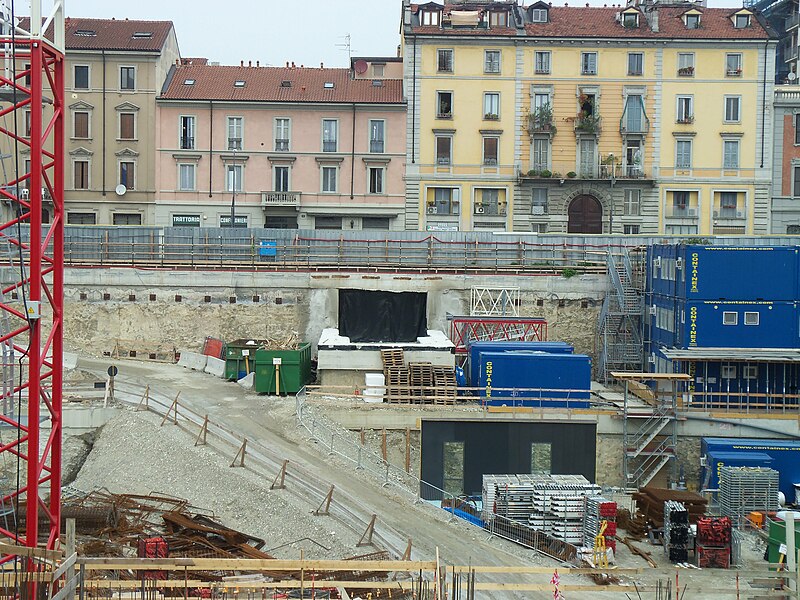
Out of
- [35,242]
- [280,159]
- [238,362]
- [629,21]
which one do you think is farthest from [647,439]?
[629,21]

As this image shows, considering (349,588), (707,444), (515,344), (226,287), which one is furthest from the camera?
(226,287)

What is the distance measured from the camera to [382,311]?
41.9 metres

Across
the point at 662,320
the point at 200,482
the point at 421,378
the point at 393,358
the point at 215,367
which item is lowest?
the point at 200,482

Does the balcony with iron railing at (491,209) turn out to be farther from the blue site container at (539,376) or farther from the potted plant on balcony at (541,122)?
the blue site container at (539,376)

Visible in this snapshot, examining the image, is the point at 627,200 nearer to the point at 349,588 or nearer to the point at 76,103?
the point at 76,103

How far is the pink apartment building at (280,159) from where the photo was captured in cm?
5453

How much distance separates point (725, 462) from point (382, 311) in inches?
637

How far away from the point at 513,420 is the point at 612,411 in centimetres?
347

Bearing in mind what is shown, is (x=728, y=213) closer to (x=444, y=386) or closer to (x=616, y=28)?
(x=616, y=28)

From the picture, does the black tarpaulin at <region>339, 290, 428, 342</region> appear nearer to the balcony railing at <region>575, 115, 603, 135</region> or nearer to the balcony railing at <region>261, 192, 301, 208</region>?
the balcony railing at <region>261, 192, 301, 208</region>

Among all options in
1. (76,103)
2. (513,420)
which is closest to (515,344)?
(513,420)

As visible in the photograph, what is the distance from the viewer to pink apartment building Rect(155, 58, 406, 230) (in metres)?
54.5

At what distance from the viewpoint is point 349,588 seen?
20.4 meters

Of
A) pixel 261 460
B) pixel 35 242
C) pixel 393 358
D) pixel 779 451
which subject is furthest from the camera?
pixel 393 358
